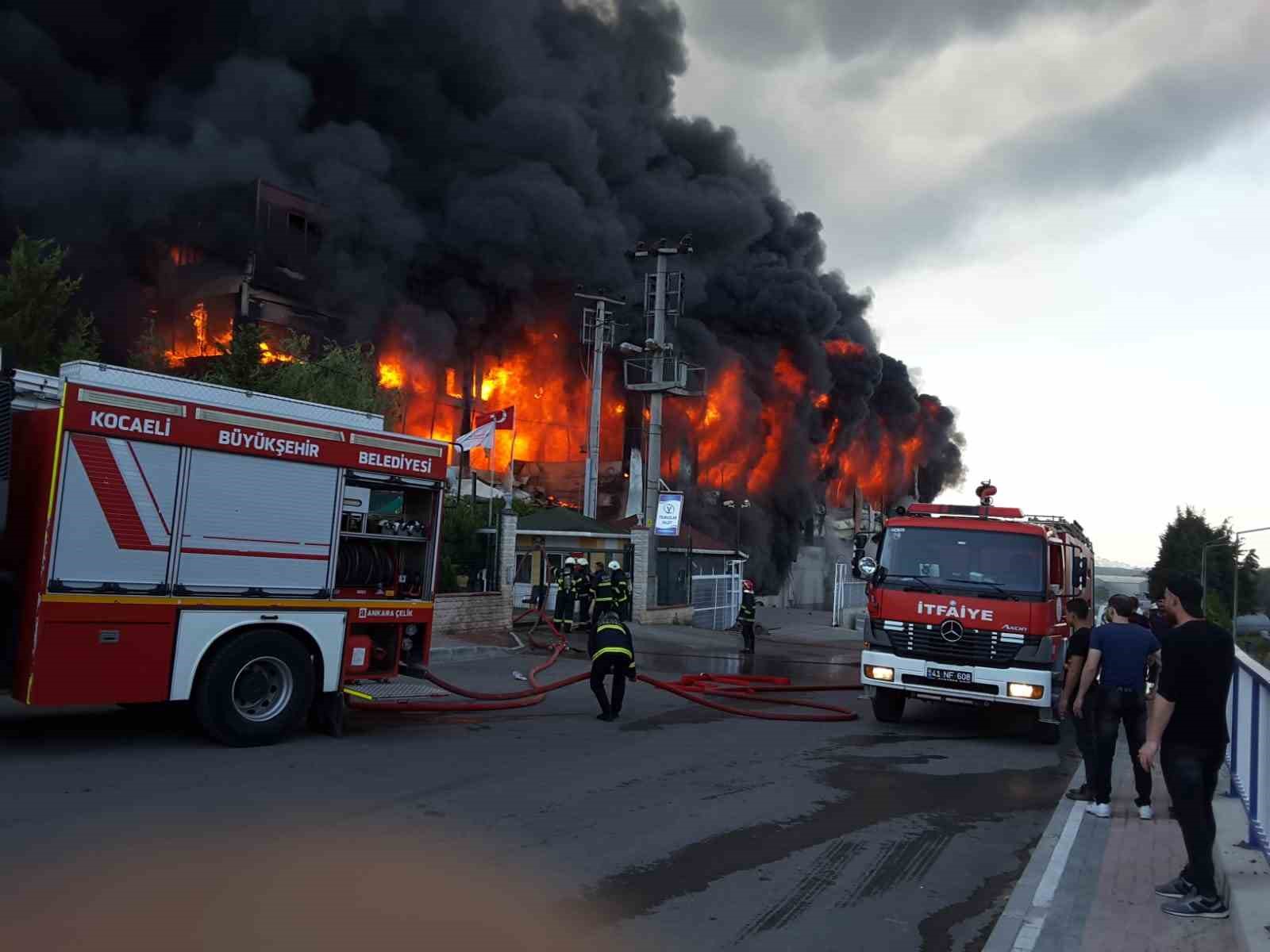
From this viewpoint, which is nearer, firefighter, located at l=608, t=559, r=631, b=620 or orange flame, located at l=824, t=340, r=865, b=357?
firefighter, located at l=608, t=559, r=631, b=620

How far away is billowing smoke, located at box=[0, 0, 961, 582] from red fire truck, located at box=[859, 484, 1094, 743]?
112 ft

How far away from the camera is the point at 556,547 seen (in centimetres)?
2503

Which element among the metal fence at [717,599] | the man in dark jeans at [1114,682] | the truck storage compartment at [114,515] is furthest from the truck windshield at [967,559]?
the metal fence at [717,599]

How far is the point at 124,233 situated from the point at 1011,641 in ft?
130

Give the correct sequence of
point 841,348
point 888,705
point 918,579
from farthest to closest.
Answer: point 841,348 → point 888,705 → point 918,579

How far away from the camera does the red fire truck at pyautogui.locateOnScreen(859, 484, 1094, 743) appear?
9617mm

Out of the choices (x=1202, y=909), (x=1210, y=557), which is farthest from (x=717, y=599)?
(x=1210, y=557)

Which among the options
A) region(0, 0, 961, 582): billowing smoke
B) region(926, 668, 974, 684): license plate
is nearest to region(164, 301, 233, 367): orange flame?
region(0, 0, 961, 582): billowing smoke

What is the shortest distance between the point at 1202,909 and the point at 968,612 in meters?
5.36

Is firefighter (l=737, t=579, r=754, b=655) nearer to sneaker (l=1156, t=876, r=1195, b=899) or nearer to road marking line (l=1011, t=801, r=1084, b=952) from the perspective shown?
road marking line (l=1011, t=801, r=1084, b=952)

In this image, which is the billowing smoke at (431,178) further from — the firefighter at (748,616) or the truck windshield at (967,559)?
the truck windshield at (967,559)

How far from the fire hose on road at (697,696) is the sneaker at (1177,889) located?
5931 mm

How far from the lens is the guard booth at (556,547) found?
24422mm

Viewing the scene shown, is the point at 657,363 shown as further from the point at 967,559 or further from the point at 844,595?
the point at 967,559
